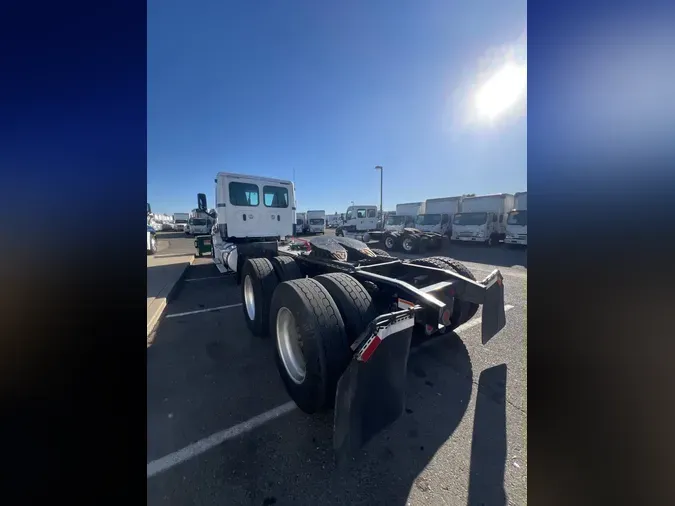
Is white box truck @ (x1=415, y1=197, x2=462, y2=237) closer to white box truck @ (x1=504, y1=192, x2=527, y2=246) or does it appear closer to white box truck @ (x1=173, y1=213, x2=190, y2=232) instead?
white box truck @ (x1=504, y1=192, x2=527, y2=246)

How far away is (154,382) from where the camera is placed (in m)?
2.72

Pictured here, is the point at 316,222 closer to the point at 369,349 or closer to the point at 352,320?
the point at 352,320

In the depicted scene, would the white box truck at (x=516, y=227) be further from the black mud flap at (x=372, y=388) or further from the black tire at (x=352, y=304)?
the black mud flap at (x=372, y=388)

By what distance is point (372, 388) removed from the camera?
5.47ft

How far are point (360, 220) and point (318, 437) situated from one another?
20.8m

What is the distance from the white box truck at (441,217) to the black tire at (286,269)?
17.1 metres

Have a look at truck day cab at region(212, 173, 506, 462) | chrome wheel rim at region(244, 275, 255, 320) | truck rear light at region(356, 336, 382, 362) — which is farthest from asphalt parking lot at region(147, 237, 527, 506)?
truck rear light at region(356, 336, 382, 362)

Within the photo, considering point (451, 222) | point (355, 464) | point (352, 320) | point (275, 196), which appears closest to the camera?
point (355, 464)

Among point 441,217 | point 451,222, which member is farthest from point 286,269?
point 451,222

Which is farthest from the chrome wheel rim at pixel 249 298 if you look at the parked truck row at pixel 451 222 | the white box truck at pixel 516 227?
the white box truck at pixel 516 227

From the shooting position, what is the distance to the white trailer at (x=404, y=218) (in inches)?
834

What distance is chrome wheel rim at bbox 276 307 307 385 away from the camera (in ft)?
8.23
